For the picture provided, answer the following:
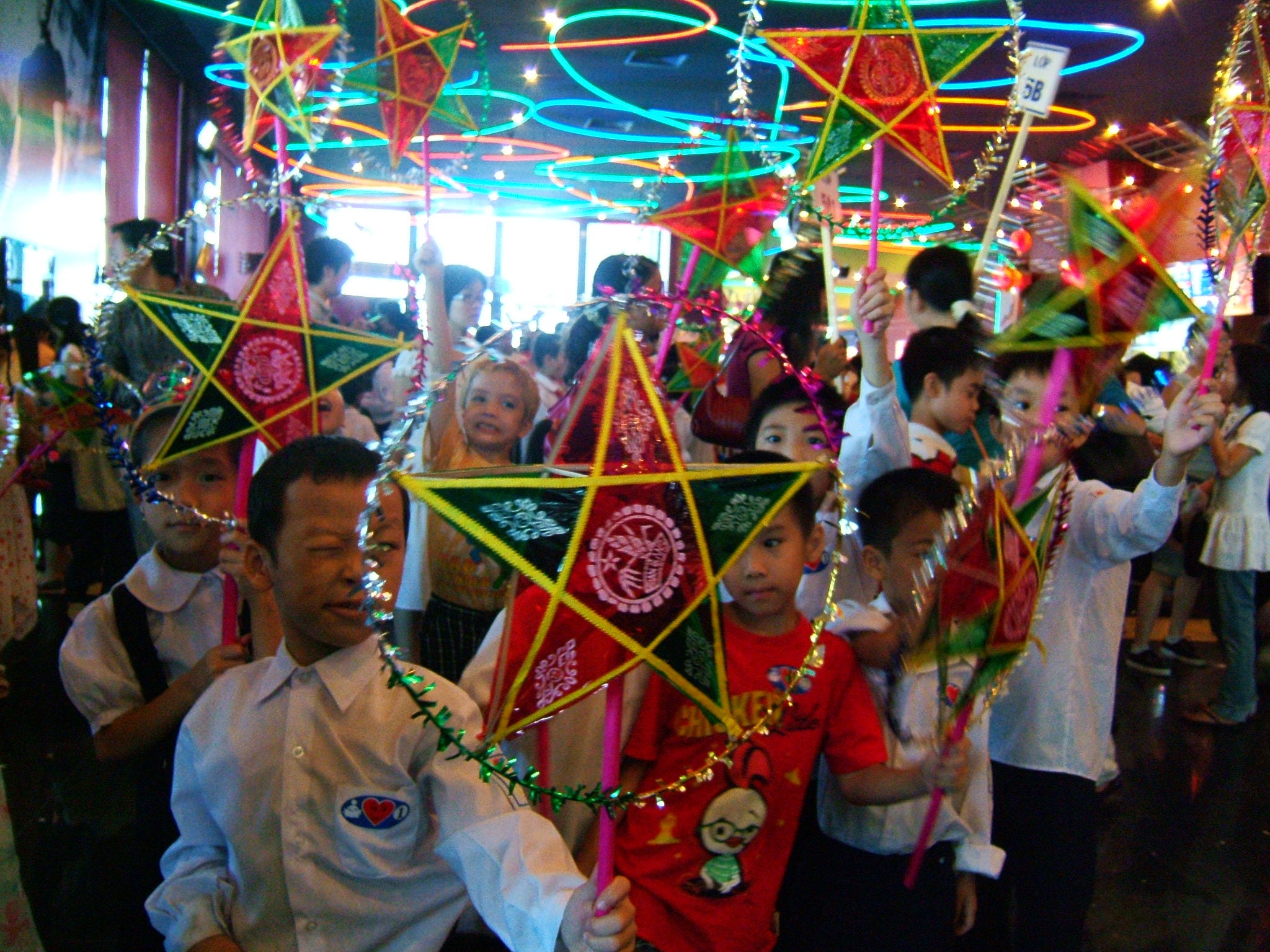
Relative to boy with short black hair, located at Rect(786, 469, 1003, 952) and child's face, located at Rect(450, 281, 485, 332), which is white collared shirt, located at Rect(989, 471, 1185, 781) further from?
child's face, located at Rect(450, 281, 485, 332)

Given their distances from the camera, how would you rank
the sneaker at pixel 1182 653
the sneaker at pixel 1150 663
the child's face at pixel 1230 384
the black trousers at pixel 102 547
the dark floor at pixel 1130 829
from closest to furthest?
the dark floor at pixel 1130 829
the child's face at pixel 1230 384
the black trousers at pixel 102 547
the sneaker at pixel 1150 663
the sneaker at pixel 1182 653

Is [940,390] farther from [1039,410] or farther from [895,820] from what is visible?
[895,820]

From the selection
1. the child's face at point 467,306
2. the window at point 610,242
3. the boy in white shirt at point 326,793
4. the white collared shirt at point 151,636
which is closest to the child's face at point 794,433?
the boy in white shirt at point 326,793

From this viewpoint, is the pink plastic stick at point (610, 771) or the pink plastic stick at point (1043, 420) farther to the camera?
the pink plastic stick at point (1043, 420)

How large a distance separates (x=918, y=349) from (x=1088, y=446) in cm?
106

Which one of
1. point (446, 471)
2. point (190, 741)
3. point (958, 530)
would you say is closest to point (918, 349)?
point (958, 530)

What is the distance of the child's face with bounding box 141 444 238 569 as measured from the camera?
1.82 meters

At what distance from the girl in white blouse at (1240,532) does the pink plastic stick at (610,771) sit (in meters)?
4.33

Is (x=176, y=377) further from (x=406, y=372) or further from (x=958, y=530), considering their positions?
(x=958, y=530)

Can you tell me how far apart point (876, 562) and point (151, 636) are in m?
1.34

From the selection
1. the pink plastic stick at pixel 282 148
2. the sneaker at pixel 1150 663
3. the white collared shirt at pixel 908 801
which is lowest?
the sneaker at pixel 1150 663

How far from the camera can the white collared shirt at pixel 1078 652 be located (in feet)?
6.93

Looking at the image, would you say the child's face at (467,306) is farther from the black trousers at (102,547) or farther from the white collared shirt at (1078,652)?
the black trousers at (102,547)

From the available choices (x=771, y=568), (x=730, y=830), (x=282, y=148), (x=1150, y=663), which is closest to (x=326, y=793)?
(x=730, y=830)
